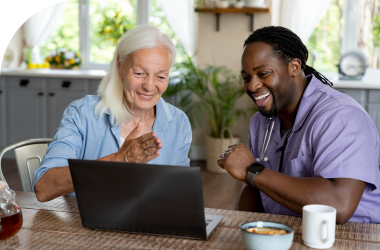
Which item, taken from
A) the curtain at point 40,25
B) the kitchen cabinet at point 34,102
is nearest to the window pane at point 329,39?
the kitchen cabinet at point 34,102

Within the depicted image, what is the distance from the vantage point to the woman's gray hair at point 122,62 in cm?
170

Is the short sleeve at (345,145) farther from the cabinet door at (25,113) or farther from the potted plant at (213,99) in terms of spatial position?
the cabinet door at (25,113)

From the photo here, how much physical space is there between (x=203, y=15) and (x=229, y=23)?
0.30 m

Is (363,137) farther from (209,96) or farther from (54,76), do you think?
(54,76)

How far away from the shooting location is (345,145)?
1381 millimetres

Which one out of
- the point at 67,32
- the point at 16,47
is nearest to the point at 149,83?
the point at 67,32

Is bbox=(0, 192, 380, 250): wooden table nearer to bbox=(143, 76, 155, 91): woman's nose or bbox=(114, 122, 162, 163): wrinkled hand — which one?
bbox=(114, 122, 162, 163): wrinkled hand

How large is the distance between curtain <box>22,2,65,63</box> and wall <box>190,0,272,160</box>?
78.6 inches

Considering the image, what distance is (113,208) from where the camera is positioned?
120 cm

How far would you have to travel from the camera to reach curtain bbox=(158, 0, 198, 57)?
4.94 meters

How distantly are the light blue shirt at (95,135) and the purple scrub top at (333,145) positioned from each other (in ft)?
1.37

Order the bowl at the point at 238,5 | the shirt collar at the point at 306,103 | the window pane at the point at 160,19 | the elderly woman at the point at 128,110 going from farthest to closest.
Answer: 1. the window pane at the point at 160,19
2. the bowl at the point at 238,5
3. the elderly woman at the point at 128,110
4. the shirt collar at the point at 306,103

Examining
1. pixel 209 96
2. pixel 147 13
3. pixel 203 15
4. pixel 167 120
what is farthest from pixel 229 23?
pixel 167 120

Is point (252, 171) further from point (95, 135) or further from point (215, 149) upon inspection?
point (215, 149)
